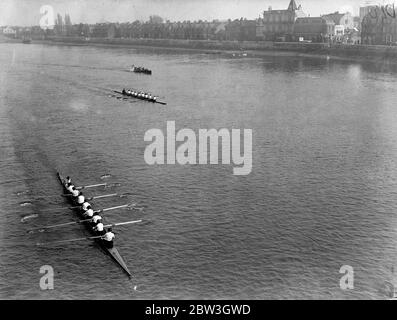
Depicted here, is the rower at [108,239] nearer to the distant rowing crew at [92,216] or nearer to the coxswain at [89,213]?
the distant rowing crew at [92,216]

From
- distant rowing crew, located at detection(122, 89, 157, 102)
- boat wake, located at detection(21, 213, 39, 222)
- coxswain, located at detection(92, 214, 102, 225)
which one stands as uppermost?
distant rowing crew, located at detection(122, 89, 157, 102)

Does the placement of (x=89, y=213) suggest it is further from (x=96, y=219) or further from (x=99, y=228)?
(x=99, y=228)

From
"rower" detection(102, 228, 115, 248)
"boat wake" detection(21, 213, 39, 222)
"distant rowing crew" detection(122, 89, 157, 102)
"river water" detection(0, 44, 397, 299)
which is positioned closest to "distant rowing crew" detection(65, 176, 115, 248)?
"rower" detection(102, 228, 115, 248)

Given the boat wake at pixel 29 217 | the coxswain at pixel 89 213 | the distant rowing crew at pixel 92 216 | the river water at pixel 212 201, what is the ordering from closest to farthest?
the river water at pixel 212 201
the distant rowing crew at pixel 92 216
the coxswain at pixel 89 213
the boat wake at pixel 29 217

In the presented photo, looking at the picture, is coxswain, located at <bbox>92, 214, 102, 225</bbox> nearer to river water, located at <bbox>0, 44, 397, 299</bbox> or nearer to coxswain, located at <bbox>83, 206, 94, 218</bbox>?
coxswain, located at <bbox>83, 206, 94, 218</bbox>

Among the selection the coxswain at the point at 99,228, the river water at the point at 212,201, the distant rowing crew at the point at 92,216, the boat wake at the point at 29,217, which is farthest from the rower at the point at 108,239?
the boat wake at the point at 29,217

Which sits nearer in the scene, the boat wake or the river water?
the river water
